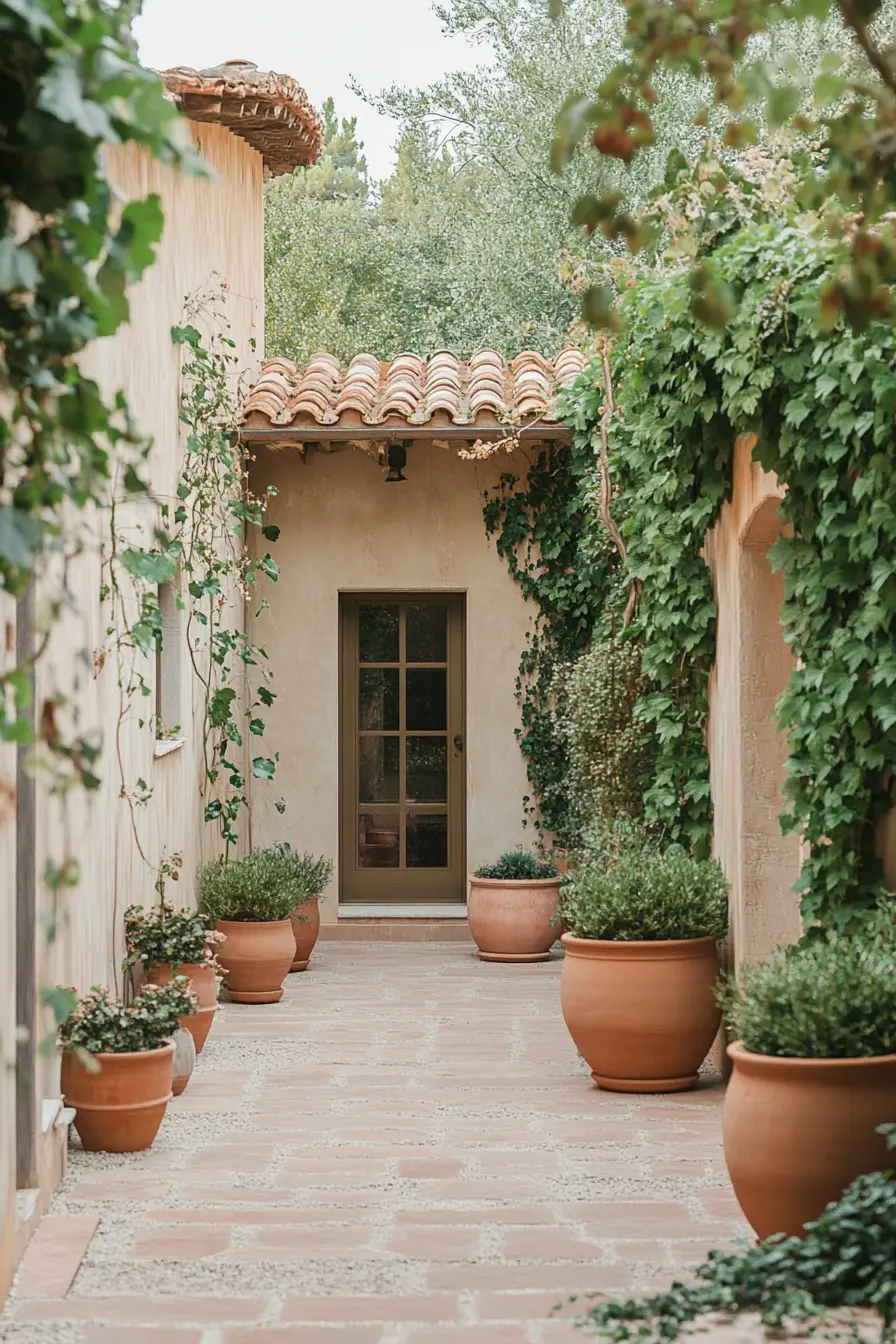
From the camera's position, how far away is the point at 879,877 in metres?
5.17

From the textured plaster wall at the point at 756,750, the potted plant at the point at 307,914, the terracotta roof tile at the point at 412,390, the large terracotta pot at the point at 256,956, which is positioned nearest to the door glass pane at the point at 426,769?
the potted plant at the point at 307,914

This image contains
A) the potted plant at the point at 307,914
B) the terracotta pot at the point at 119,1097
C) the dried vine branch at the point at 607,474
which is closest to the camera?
the terracotta pot at the point at 119,1097

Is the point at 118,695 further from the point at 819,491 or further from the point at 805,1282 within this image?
the point at 805,1282

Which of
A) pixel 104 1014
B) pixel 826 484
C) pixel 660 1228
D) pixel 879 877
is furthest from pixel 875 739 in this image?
pixel 104 1014

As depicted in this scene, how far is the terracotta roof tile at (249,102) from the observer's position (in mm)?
9852

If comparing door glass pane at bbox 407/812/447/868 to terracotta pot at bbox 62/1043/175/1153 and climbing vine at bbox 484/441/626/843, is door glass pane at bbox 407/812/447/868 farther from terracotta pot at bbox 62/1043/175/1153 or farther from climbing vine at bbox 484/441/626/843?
terracotta pot at bbox 62/1043/175/1153

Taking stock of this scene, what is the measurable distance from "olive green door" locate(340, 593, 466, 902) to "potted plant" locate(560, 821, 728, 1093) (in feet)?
15.0

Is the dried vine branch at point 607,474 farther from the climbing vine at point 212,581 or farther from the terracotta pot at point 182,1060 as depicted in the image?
the terracotta pot at point 182,1060

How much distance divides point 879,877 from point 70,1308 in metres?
2.80

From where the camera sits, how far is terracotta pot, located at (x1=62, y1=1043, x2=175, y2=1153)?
5566mm

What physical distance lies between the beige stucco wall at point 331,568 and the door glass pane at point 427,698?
40 centimetres

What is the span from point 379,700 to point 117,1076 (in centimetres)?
590

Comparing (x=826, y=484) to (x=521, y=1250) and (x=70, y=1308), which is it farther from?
(x=70, y=1308)

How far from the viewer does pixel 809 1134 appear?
4215mm
